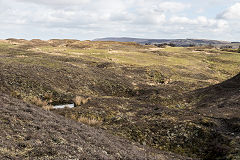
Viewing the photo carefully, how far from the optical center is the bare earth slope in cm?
913

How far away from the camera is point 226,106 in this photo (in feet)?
77.0

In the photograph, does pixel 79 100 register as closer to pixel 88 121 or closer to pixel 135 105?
pixel 88 121

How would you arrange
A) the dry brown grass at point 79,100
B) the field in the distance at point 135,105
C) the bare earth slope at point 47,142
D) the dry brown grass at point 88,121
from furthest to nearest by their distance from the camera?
the dry brown grass at point 79,100
the dry brown grass at point 88,121
the field in the distance at point 135,105
the bare earth slope at point 47,142

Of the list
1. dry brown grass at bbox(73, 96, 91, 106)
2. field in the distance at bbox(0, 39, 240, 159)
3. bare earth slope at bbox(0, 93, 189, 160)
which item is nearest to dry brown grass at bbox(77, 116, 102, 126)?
field in the distance at bbox(0, 39, 240, 159)

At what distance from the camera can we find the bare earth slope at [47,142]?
30.0ft

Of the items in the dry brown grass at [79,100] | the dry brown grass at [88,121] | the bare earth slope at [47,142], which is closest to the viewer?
the bare earth slope at [47,142]

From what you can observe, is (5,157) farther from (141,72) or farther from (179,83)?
(141,72)

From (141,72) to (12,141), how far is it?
37878mm

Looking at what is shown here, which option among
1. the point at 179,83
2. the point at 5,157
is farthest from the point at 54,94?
the point at 179,83

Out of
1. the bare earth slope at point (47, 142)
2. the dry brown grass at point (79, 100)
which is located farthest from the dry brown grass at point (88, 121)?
the dry brown grass at point (79, 100)

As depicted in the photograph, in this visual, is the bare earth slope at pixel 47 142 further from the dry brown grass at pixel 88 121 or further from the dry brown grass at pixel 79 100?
the dry brown grass at pixel 79 100

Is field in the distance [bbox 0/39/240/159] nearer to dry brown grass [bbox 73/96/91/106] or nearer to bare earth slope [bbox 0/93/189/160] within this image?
dry brown grass [bbox 73/96/91/106]

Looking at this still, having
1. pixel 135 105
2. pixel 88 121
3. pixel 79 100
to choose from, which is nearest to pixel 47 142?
pixel 88 121

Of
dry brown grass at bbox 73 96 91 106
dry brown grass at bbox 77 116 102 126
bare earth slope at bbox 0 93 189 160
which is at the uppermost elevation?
bare earth slope at bbox 0 93 189 160
